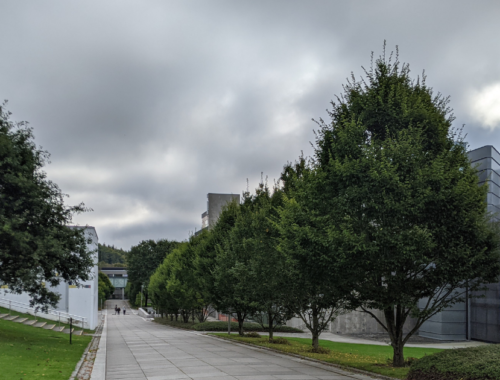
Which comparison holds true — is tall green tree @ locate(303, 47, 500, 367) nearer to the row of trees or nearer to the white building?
the row of trees

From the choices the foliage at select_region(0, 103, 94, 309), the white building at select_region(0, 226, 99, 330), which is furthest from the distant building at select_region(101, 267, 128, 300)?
the foliage at select_region(0, 103, 94, 309)

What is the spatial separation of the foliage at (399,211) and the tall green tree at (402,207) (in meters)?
0.03

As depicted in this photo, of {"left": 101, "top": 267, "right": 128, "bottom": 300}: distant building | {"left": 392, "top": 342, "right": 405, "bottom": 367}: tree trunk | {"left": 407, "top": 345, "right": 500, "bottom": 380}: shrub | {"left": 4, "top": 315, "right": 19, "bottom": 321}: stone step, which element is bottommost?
{"left": 101, "top": 267, "right": 128, "bottom": 300}: distant building

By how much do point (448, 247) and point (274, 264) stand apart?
10.2 m

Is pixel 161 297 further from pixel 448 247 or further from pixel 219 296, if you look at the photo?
pixel 448 247

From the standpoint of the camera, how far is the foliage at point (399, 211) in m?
13.0

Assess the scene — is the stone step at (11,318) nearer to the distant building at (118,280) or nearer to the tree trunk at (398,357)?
the tree trunk at (398,357)

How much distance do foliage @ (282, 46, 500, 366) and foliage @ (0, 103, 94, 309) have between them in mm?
11588

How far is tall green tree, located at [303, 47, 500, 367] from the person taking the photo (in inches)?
512

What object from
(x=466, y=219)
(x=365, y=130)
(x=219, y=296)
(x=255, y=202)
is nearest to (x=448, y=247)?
(x=466, y=219)

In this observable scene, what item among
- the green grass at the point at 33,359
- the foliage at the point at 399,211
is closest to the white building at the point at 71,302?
the green grass at the point at 33,359

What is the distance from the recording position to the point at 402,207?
42.5 ft

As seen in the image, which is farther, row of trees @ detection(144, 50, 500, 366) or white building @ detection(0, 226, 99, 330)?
white building @ detection(0, 226, 99, 330)

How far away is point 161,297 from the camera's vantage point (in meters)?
55.2
